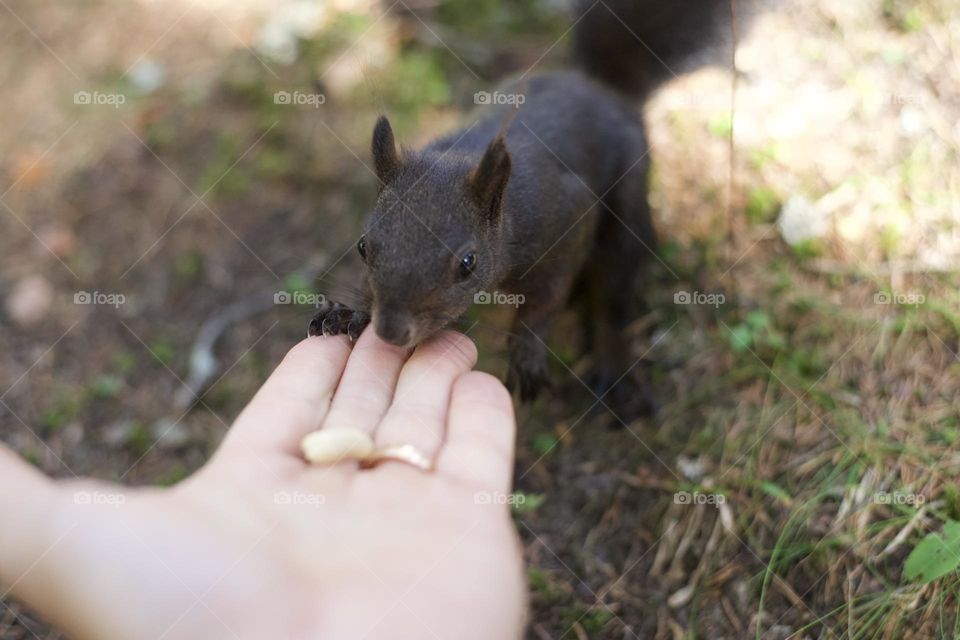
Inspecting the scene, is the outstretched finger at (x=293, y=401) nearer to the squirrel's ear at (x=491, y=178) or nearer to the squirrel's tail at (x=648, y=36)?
the squirrel's ear at (x=491, y=178)

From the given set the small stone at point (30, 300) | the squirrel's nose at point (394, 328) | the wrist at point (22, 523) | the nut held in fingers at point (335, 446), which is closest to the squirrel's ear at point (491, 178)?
the squirrel's nose at point (394, 328)

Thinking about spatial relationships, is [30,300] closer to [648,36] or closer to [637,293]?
[637,293]

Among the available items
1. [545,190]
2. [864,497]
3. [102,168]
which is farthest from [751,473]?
[102,168]

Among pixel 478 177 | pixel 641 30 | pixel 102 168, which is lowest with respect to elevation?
pixel 102 168

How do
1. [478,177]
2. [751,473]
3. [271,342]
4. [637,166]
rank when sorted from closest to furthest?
[478,177] < [751,473] < [637,166] < [271,342]

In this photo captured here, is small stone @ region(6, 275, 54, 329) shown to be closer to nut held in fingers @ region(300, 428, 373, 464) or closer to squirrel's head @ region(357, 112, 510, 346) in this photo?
squirrel's head @ region(357, 112, 510, 346)

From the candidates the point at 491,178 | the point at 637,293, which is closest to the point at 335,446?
the point at 491,178

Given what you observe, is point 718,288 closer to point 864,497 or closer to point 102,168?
point 864,497

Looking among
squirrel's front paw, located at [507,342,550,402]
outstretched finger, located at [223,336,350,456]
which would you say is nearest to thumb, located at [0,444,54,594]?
outstretched finger, located at [223,336,350,456]
